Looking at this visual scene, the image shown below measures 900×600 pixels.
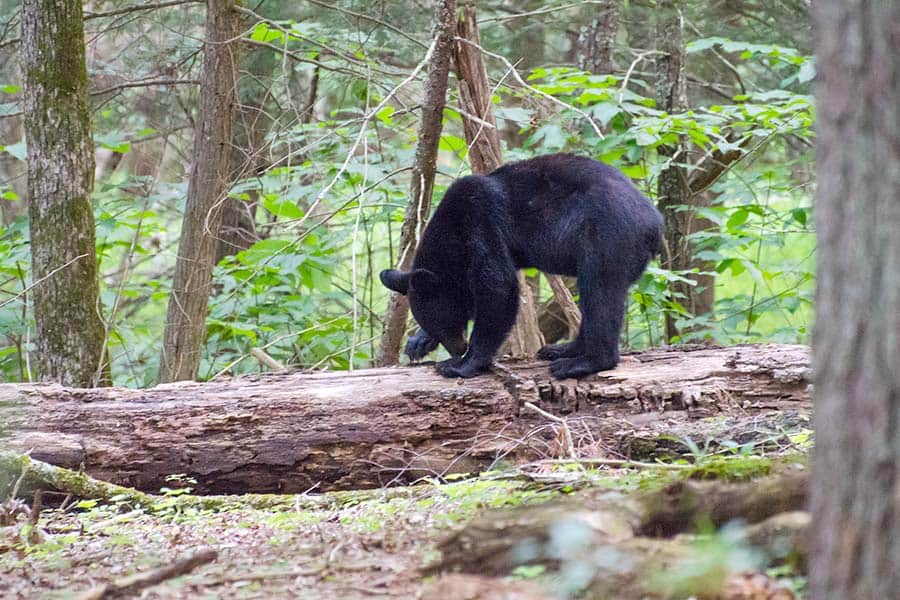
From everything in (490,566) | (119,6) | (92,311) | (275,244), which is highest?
(119,6)

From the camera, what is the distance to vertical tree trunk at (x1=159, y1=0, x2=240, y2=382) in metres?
6.84

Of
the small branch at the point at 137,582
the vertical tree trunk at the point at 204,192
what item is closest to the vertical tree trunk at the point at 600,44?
the vertical tree trunk at the point at 204,192

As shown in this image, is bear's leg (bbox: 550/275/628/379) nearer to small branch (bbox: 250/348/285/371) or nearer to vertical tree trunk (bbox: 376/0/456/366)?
vertical tree trunk (bbox: 376/0/456/366)

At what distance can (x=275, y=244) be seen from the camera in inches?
290

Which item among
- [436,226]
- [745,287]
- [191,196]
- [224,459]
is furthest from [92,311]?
[745,287]

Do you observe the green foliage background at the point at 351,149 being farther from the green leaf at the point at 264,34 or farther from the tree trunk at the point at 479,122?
the tree trunk at the point at 479,122

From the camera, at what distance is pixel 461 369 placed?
18.2 ft

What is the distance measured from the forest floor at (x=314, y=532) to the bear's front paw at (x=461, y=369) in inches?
30.6

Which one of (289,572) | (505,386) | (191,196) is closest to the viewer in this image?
(289,572)

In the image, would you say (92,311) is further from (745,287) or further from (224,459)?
(745,287)

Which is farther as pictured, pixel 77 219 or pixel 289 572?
pixel 77 219

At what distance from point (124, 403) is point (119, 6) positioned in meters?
4.68

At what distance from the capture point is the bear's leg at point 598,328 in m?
5.45

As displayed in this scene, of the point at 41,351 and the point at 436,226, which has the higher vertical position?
the point at 436,226
